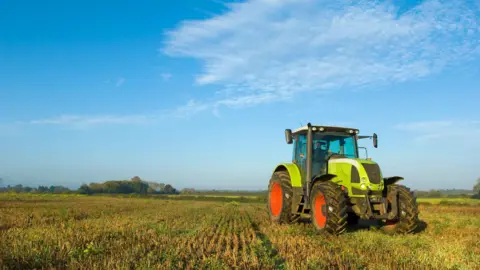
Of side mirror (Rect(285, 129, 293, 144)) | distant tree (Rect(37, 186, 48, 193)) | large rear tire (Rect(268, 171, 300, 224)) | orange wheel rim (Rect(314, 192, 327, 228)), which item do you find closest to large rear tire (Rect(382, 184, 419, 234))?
orange wheel rim (Rect(314, 192, 327, 228))

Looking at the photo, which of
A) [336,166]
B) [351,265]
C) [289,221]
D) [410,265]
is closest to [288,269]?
[351,265]

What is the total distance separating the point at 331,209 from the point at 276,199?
144 inches

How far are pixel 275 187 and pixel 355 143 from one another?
2.91 meters

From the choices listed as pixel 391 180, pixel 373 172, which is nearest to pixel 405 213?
pixel 373 172

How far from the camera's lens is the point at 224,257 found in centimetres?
537

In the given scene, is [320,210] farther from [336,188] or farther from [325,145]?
[325,145]

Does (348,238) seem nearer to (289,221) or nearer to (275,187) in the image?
(289,221)

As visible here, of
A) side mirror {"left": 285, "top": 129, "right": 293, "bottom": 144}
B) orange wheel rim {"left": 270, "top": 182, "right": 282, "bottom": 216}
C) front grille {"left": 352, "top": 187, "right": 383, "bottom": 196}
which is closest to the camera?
front grille {"left": 352, "top": 187, "right": 383, "bottom": 196}

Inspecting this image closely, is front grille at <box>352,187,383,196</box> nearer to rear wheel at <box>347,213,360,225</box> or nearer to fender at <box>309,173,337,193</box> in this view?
fender at <box>309,173,337,193</box>

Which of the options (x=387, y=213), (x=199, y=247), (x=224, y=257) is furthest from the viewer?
(x=387, y=213)

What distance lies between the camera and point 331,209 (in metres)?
7.83

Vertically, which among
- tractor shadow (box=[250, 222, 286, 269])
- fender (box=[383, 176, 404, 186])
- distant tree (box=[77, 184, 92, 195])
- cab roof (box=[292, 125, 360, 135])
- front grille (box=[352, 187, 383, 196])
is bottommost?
distant tree (box=[77, 184, 92, 195])

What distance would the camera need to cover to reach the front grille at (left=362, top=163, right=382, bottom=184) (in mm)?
8462

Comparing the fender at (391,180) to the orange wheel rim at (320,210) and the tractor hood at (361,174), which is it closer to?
the tractor hood at (361,174)
